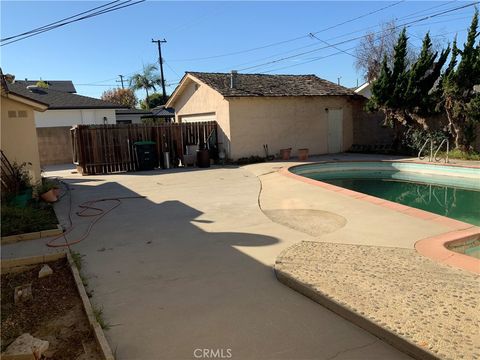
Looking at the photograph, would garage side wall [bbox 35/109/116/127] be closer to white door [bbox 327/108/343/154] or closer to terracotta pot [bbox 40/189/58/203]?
Answer: white door [bbox 327/108/343/154]

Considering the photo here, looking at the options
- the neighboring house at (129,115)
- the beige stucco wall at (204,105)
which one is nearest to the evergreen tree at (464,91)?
the beige stucco wall at (204,105)

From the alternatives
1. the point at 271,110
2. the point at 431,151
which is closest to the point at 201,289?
the point at 431,151

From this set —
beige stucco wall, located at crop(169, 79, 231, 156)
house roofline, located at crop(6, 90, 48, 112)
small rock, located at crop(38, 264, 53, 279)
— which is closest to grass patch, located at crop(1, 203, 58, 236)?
small rock, located at crop(38, 264, 53, 279)

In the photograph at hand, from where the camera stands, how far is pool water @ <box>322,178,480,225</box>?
27.2ft

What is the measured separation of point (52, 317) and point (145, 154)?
1169 centimetres

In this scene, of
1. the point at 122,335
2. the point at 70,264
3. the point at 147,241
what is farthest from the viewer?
the point at 147,241

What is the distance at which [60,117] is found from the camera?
20609 mm

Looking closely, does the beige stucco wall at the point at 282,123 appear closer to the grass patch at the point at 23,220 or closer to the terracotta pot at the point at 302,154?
the terracotta pot at the point at 302,154

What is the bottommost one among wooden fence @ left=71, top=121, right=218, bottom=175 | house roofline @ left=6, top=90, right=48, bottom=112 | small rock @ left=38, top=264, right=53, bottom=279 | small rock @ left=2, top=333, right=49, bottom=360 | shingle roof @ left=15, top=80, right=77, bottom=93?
small rock @ left=2, top=333, right=49, bottom=360

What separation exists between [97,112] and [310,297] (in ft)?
67.9

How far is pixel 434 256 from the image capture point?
449 centimetres

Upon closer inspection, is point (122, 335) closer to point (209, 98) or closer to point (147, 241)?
point (147, 241)

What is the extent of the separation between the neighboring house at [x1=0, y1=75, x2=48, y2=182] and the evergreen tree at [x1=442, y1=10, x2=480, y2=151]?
1373 centimetres

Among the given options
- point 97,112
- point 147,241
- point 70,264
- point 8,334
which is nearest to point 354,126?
point 97,112
